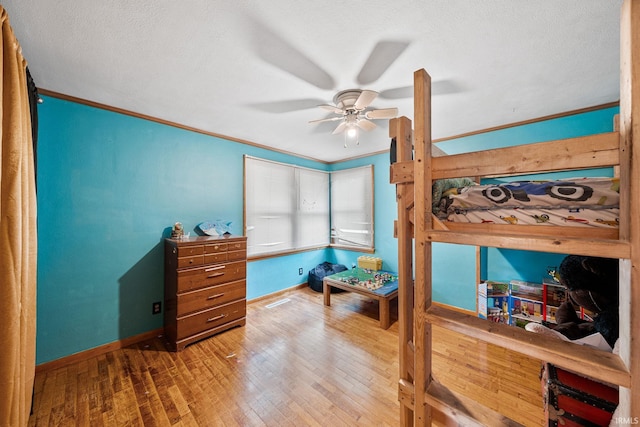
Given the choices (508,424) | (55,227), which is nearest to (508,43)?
(508,424)

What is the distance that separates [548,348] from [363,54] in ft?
5.85

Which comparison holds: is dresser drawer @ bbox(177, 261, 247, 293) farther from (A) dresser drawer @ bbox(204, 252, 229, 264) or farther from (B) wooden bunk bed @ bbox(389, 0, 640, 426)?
(B) wooden bunk bed @ bbox(389, 0, 640, 426)

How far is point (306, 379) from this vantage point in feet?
6.31

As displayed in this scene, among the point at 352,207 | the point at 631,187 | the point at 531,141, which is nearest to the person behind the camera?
the point at 631,187

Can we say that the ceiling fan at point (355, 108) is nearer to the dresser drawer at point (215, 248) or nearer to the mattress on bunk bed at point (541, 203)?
the mattress on bunk bed at point (541, 203)

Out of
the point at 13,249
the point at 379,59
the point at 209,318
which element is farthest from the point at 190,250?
the point at 379,59

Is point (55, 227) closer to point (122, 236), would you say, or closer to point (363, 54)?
point (122, 236)

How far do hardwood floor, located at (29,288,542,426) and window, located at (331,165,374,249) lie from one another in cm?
185

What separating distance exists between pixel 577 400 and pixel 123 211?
3.62 metres

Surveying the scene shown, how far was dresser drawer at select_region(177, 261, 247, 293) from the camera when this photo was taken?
237 centimetres

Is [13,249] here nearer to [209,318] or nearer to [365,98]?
[209,318]

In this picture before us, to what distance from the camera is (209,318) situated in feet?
8.32

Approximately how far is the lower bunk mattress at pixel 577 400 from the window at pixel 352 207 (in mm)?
2968

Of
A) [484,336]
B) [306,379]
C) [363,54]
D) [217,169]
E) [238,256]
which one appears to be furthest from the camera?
[217,169]
